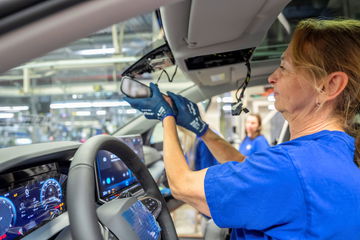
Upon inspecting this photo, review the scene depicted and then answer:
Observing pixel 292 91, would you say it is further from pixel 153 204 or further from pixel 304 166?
pixel 153 204

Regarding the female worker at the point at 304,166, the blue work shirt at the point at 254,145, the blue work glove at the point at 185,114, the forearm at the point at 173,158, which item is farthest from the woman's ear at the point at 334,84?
the blue work shirt at the point at 254,145

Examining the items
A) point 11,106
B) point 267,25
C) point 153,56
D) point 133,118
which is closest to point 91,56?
point 11,106

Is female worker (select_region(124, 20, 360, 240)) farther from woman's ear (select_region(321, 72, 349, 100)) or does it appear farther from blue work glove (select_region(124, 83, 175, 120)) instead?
blue work glove (select_region(124, 83, 175, 120))

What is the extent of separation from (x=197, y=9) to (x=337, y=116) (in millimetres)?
552

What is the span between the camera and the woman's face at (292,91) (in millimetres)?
973

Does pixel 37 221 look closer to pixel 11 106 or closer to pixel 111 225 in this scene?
pixel 111 225

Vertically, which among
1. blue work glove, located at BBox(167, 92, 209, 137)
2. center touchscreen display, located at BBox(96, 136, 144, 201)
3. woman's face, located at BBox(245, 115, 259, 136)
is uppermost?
blue work glove, located at BBox(167, 92, 209, 137)

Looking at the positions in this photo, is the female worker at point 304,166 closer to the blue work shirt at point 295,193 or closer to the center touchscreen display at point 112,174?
the blue work shirt at point 295,193

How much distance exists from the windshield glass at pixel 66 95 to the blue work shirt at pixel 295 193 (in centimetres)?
155

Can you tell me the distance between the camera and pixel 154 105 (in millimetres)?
1295

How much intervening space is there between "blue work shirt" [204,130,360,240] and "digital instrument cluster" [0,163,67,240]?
0.56 meters

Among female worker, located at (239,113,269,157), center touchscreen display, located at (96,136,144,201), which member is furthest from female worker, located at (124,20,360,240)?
female worker, located at (239,113,269,157)

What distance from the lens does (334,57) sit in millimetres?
928

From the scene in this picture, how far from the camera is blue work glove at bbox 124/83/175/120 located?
1.27 meters
